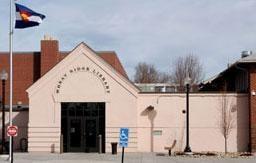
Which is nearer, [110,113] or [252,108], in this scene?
[252,108]

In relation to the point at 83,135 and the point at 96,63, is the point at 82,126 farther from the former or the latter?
the point at 96,63

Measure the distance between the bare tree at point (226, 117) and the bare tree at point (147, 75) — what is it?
183ft

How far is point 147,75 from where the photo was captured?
98000 mm

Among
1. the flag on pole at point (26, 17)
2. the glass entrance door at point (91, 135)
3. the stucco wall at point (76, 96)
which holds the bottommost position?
the glass entrance door at point (91, 135)

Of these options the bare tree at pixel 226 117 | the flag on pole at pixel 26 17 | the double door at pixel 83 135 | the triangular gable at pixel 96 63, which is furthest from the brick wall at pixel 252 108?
the flag on pole at pixel 26 17

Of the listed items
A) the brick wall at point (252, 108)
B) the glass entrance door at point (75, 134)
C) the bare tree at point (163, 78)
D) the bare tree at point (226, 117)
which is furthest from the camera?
the bare tree at point (163, 78)

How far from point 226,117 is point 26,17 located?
52.4ft

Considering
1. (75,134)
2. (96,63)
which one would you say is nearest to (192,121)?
(96,63)

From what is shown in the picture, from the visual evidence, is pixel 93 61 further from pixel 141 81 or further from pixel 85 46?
pixel 141 81

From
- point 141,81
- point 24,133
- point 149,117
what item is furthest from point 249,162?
point 141,81

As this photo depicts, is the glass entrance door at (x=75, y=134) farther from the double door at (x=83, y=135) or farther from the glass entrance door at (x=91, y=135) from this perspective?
the glass entrance door at (x=91, y=135)

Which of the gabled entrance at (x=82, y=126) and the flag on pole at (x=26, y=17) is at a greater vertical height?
the flag on pole at (x=26, y=17)

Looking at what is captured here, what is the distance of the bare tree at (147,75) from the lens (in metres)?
96.2

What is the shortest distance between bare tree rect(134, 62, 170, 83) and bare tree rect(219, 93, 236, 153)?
5590 centimetres
